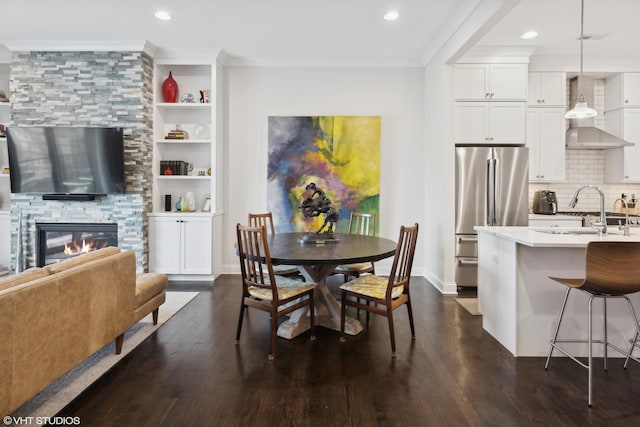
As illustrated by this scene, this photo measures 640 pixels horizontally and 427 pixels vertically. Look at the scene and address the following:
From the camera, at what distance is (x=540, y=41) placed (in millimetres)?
4188

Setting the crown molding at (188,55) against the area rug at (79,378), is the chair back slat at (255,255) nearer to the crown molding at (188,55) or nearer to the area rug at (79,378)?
the area rug at (79,378)

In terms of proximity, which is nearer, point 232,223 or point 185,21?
point 185,21

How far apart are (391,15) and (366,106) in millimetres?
1479

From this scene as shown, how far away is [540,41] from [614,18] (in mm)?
684

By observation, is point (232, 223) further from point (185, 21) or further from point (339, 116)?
point (185, 21)

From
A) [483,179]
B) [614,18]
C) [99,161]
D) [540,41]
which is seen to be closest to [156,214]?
[99,161]

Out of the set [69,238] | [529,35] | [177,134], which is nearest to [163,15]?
[177,134]

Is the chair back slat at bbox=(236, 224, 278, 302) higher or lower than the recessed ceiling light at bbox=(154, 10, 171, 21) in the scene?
lower

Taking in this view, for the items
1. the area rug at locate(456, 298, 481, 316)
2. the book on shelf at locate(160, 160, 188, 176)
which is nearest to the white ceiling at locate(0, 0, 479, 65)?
the book on shelf at locate(160, 160, 188, 176)

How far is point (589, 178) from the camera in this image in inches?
197

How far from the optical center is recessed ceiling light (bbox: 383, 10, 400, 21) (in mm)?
3619

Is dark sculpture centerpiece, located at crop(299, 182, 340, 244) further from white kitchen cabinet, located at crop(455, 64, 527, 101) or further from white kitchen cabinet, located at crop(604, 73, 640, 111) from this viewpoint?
white kitchen cabinet, located at crop(604, 73, 640, 111)

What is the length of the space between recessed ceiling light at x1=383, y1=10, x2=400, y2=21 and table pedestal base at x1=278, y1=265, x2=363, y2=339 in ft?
8.74

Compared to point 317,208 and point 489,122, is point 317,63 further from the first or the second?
point 317,208
